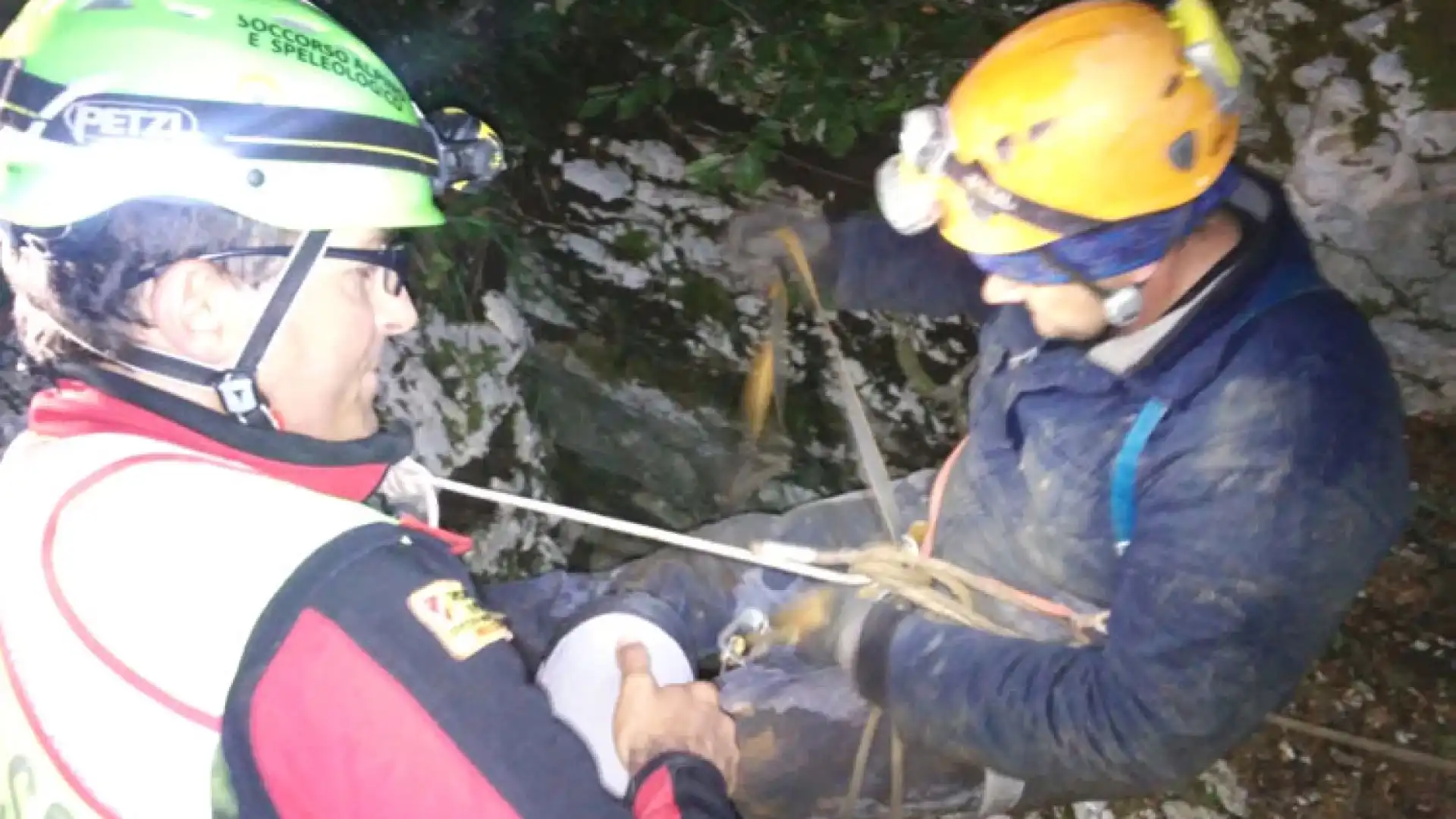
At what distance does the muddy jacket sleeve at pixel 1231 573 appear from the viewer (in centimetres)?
141

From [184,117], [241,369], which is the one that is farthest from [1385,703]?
[184,117]

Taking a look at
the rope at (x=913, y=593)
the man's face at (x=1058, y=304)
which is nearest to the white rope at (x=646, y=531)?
the rope at (x=913, y=593)

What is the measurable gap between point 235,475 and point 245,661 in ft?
0.68

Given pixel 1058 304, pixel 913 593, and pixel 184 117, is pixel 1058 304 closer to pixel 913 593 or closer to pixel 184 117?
pixel 913 593

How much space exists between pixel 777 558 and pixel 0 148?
121 centimetres

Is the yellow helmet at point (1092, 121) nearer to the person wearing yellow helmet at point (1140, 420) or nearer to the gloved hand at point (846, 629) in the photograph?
the person wearing yellow helmet at point (1140, 420)

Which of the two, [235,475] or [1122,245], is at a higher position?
[235,475]

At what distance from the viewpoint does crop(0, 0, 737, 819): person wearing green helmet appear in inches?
39.7

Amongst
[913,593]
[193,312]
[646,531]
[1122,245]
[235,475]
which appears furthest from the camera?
[913,593]

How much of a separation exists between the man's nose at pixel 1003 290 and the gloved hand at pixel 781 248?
57 centimetres

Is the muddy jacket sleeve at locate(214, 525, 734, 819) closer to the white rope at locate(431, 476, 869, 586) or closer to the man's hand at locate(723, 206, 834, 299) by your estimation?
the white rope at locate(431, 476, 869, 586)

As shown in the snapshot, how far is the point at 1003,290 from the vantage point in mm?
1652

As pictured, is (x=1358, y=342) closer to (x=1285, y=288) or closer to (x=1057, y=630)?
(x=1285, y=288)

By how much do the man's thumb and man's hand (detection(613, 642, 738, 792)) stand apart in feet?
0.20
